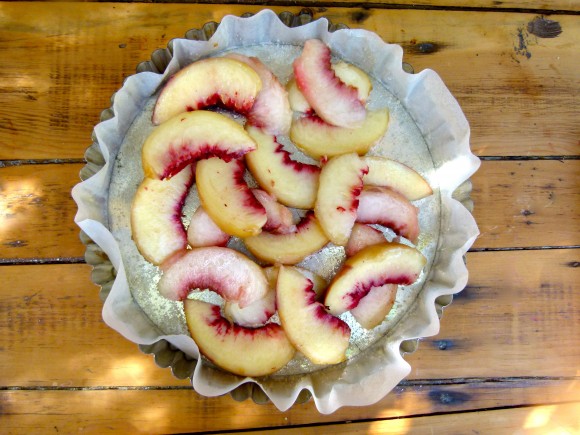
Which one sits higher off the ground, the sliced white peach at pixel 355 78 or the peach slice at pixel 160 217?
the sliced white peach at pixel 355 78

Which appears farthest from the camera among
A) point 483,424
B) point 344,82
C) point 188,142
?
point 483,424

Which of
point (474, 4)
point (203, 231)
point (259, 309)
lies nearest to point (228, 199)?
point (203, 231)

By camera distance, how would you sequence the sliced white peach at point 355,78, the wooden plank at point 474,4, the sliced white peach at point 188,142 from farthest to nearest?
the wooden plank at point 474,4
the sliced white peach at point 355,78
the sliced white peach at point 188,142

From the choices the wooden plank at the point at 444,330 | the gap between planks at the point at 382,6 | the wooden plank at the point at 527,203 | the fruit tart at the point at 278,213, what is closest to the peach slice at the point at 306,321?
the fruit tart at the point at 278,213

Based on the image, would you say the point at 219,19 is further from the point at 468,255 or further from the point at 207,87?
the point at 468,255

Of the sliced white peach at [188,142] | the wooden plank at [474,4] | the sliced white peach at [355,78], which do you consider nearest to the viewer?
the sliced white peach at [188,142]

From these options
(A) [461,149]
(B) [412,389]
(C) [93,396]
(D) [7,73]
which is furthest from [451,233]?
(D) [7,73]

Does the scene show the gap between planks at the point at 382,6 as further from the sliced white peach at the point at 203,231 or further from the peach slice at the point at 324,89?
the sliced white peach at the point at 203,231
